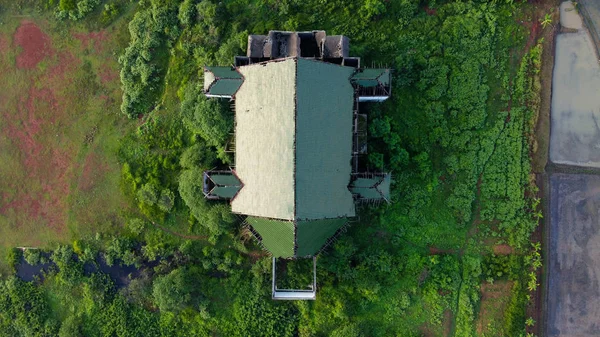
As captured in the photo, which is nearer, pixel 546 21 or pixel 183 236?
pixel 546 21

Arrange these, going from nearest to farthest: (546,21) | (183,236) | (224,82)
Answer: (224,82) < (546,21) < (183,236)

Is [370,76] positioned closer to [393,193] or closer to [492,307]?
[393,193]

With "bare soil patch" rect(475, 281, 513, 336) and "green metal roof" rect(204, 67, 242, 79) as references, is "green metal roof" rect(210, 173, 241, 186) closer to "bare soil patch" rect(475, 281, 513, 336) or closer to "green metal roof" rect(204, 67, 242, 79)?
"green metal roof" rect(204, 67, 242, 79)

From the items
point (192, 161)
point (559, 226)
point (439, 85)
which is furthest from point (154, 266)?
point (559, 226)

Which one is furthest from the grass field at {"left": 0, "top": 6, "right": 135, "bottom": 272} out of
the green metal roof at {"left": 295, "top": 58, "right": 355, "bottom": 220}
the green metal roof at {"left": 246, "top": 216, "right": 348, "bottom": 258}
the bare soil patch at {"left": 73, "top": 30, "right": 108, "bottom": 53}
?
the green metal roof at {"left": 295, "top": 58, "right": 355, "bottom": 220}

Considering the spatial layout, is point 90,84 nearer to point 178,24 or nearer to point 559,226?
point 178,24

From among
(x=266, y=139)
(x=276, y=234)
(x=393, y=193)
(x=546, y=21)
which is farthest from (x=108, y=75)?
(x=546, y=21)

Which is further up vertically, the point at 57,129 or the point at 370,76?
the point at 370,76
